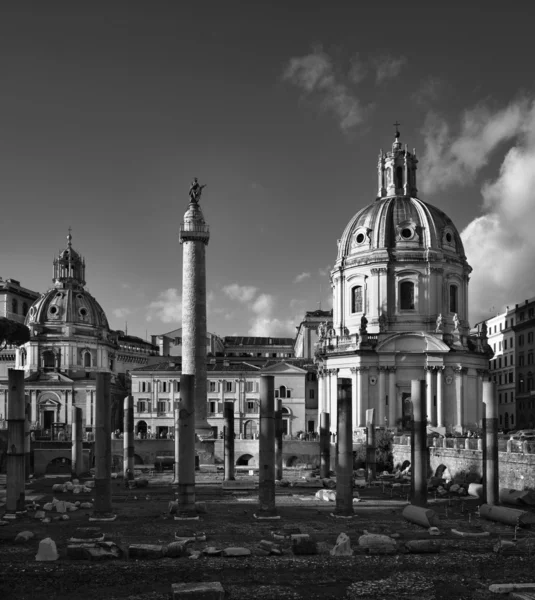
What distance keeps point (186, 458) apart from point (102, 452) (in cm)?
331

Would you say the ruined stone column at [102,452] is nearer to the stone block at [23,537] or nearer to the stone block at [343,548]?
the stone block at [23,537]

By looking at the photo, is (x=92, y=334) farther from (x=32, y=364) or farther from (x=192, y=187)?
(x=192, y=187)

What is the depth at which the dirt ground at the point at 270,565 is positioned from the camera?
2180cm

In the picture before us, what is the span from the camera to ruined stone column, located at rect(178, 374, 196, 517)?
3531 cm

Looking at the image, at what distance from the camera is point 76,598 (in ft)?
69.2

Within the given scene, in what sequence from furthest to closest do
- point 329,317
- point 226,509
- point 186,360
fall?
point 329,317 < point 186,360 < point 226,509

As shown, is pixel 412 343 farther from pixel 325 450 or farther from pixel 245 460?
pixel 325 450

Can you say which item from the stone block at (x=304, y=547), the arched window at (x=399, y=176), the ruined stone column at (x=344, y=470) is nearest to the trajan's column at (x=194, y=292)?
the ruined stone column at (x=344, y=470)

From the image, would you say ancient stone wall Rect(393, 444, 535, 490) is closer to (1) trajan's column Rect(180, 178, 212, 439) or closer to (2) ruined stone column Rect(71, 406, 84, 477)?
(1) trajan's column Rect(180, 178, 212, 439)

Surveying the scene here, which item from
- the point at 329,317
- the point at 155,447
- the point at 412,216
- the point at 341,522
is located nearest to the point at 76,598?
the point at 341,522

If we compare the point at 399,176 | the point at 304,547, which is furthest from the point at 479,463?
the point at 399,176

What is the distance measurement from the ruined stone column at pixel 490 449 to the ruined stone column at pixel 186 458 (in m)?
13.0

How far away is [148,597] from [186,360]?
143ft

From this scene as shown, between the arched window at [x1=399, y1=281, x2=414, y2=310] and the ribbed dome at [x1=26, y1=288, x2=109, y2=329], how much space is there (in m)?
45.4
